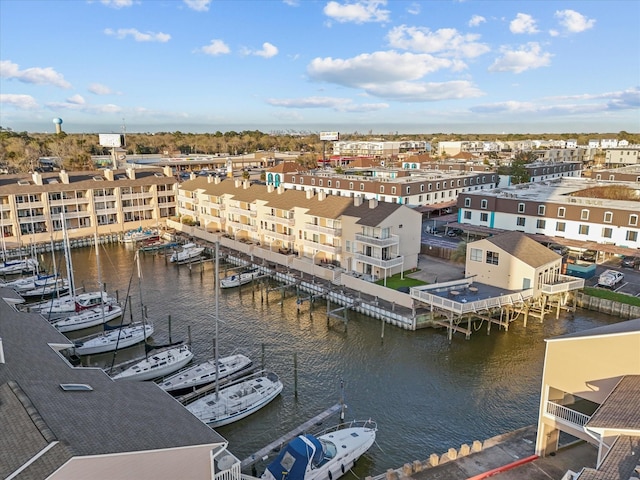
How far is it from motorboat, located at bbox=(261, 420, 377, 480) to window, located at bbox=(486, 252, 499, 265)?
20854mm

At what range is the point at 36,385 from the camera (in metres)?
16.5

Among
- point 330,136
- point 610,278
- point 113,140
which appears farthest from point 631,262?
point 330,136

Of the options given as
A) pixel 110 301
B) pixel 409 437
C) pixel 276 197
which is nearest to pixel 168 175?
pixel 276 197

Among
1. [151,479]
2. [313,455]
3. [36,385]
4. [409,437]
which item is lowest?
[409,437]

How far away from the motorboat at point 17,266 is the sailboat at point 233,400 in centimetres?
3493

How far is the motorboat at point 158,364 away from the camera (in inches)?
1182

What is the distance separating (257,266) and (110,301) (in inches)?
617

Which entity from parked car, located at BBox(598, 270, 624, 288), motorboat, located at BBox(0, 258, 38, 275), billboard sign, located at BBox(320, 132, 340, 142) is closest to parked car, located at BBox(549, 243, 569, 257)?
parked car, located at BBox(598, 270, 624, 288)

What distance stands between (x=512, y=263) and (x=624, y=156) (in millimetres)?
113543

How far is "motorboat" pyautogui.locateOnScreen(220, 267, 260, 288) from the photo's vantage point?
161 feet

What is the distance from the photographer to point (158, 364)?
3111 centimetres

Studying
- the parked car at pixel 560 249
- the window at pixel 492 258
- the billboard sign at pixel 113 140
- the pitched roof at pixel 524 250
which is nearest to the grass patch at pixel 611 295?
the pitched roof at pixel 524 250

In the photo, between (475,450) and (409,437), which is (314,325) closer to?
(409,437)

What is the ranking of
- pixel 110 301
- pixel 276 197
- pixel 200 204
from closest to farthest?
pixel 110 301 < pixel 276 197 < pixel 200 204
